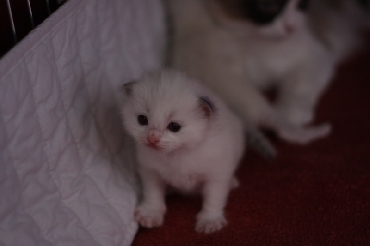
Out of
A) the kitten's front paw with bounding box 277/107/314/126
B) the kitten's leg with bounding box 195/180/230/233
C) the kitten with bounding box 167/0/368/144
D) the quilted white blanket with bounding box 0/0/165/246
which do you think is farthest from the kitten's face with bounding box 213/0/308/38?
the kitten's leg with bounding box 195/180/230/233

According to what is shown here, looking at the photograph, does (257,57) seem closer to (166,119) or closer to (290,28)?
(290,28)

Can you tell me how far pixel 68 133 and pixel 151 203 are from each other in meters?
0.28

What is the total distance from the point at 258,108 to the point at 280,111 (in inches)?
6.5

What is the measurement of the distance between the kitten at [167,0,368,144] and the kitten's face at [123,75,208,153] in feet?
1.41

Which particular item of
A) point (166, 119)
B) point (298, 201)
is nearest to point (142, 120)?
point (166, 119)

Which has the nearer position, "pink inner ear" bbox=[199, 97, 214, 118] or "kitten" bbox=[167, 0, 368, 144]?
"pink inner ear" bbox=[199, 97, 214, 118]

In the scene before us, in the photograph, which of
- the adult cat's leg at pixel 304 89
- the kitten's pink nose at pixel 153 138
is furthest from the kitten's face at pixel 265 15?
the kitten's pink nose at pixel 153 138

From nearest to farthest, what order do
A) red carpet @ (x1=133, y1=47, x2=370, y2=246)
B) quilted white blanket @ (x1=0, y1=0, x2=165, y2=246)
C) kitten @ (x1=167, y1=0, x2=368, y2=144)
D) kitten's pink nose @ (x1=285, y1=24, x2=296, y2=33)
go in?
quilted white blanket @ (x1=0, y1=0, x2=165, y2=246) < red carpet @ (x1=133, y1=47, x2=370, y2=246) < kitten @ (x1=167, y1=0, x2=368, y2=144) < kitten's pink nose @ (x1=285, y1=24, x2=296, y2=33)

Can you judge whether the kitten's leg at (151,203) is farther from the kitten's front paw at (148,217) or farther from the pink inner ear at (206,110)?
the pink inner ear at (206,110)

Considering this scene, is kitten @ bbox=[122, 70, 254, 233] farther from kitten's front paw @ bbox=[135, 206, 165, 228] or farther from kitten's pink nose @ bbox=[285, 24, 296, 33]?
kitten's pink nose @ bbox=[285, 24, 296, 33]

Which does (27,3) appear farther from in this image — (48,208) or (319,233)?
(319,233)

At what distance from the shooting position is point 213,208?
113cm

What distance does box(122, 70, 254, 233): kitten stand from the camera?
3.18 ft

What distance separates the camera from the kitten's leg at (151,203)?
3.65 feet
